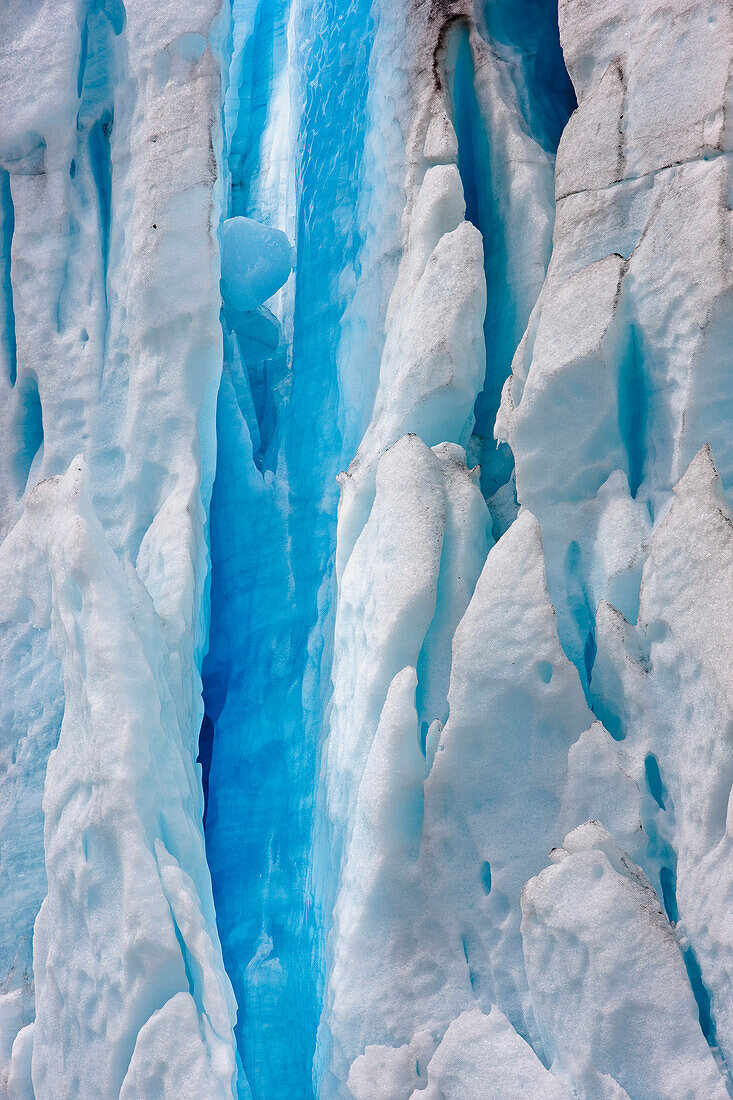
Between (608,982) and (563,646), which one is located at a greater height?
(563,646)

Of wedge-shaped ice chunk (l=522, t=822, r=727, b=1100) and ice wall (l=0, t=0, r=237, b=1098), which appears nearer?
wedge-shaped ice chunk (l=522, t=822, r=727, b=1100)

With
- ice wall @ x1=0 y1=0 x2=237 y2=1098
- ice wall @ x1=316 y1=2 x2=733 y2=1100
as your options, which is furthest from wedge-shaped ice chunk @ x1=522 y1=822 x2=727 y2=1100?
ice wall @ x1=0 y1=0 x2=237 y2=1098

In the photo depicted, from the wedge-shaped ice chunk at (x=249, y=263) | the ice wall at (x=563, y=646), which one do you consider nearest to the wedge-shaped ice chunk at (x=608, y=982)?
the ice wall at (x=563, y=646)

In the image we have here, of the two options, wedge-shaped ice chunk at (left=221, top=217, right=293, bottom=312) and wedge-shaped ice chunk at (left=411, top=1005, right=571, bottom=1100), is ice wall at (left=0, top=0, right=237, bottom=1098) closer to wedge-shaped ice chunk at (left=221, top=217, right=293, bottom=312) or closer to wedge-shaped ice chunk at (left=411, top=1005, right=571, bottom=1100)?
wedge-shaped ice chunk at (left=221, top=217, right=293, bottom=312)

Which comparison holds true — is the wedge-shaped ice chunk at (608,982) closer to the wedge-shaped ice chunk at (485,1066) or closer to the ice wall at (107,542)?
the wedge-shaped ice chunk at (485,1066)

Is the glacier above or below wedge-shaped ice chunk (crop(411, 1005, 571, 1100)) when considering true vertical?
above

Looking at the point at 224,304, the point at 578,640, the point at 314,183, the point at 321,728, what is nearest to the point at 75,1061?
the point at 321,728

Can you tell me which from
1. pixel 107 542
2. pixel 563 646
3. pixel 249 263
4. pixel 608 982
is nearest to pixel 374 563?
pixel 563 646

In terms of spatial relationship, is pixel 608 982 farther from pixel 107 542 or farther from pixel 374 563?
pixel 107 542

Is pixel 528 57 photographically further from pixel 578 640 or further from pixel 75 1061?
pixel 75 1061
